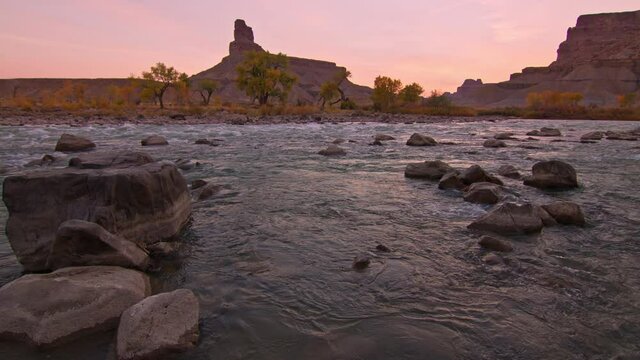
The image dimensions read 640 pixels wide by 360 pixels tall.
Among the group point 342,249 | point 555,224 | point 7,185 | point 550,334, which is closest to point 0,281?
point 7,185

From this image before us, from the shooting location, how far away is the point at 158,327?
409 cm

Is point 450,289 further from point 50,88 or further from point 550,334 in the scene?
point 50,88

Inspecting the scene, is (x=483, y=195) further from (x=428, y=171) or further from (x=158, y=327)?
(x=158, y=327)

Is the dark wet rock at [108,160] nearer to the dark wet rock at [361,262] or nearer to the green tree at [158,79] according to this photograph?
the dark wet rock at [361,262]

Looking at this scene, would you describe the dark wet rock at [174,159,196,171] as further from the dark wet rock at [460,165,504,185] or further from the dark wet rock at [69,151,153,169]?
the dark wet rock at [460,165,504,185]

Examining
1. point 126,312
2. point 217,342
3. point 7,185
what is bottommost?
point 217,342

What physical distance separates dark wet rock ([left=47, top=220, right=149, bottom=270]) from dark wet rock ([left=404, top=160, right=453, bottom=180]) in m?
9.87

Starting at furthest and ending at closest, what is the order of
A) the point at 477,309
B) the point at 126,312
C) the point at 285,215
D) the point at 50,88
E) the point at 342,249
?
the point at 50,88 < the point at 285,215 < the point at 342,249 < the point at 477,309 < the point at 126,312

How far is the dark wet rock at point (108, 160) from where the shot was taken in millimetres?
7651

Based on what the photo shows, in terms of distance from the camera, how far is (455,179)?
11.6 m

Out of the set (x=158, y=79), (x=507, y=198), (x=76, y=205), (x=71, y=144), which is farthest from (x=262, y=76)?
(x=76, y=205)

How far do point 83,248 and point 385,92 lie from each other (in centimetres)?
7558

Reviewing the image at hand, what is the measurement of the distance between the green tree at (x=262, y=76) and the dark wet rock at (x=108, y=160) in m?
59.2

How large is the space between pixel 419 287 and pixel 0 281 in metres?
5.79
